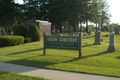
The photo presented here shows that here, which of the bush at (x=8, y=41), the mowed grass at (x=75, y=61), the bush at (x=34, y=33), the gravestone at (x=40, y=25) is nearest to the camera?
the mowed grass at (x=75, y=61)

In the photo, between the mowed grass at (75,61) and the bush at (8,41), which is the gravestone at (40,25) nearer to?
the bush at (8,41)

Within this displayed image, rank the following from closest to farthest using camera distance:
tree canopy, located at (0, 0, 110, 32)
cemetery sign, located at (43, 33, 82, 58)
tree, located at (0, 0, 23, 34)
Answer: cemetery sign, located at (43, 33, 82, 58), tree, located at (0, 0, 23, 34), tree canopy, located at (0, 0, 110, 32)

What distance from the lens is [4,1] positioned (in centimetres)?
3466

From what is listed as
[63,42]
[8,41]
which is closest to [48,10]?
[8,41]

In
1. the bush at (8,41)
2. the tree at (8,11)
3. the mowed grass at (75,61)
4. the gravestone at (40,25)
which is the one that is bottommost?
the mowed grass at (75,61)

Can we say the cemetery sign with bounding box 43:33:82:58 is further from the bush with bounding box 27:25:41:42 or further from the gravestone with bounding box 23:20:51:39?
the gravestone with bounding box 23:20:51:39

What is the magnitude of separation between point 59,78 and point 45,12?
36.9 metres

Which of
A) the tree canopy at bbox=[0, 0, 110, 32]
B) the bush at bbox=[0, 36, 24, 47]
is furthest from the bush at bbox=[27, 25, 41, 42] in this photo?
the tree canopy at bbox=[0, 0, 110, 32]

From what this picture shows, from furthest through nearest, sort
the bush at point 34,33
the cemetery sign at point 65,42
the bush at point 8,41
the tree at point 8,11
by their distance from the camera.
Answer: the tree at point 8,11 < the bush at point 34,33 < the bush at point 8,41 < the cemetery sign at point 65,42

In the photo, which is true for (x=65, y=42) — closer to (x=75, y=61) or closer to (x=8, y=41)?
(x=75, y=61)

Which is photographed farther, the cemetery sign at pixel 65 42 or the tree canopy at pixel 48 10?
the tree canopy at pixel 48 10

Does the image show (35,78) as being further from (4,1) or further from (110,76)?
(4,1)

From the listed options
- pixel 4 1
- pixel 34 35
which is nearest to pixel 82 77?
pixel 34 35

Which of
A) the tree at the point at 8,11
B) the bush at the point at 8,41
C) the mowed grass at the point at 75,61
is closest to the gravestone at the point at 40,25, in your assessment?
the bush at the point at 8,41
